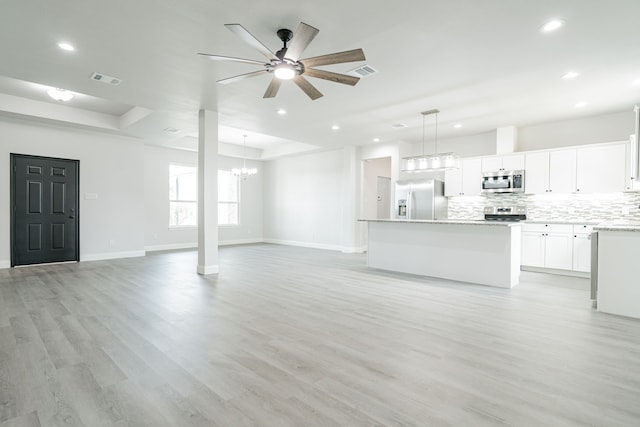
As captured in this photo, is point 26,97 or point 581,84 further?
point 26,97

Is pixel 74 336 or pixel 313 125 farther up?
pixel 313 125

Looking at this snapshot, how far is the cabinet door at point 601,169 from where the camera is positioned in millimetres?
5359

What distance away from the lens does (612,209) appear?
568cm

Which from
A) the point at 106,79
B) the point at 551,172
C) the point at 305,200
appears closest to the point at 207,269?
the point at 106,79

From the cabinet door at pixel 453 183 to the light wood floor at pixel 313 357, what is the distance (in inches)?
120

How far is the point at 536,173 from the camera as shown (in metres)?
6.17

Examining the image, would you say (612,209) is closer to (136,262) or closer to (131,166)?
(136,262)

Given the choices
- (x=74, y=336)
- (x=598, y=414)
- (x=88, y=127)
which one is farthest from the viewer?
(x=88, y=127)

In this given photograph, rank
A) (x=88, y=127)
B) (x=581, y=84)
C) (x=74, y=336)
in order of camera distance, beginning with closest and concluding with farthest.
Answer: (x=74, y=336), (x=581, y=84), (x=88, y=127)

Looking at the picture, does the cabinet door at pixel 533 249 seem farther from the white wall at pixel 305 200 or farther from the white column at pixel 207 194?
the white column at pixel 207 194

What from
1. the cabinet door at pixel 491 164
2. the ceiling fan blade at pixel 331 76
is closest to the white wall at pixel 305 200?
the cabinet door at pixel 491 164

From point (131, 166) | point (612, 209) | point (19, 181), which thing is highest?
point (131, 166)

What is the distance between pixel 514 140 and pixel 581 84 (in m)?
2.24

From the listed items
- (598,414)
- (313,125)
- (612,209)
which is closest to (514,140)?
(612,209)
